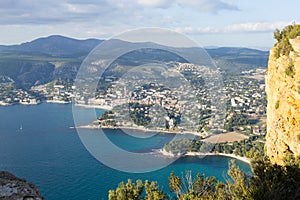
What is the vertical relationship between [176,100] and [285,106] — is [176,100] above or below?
below

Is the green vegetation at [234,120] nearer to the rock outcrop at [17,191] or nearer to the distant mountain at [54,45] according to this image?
the rock outcrop at [17,191]

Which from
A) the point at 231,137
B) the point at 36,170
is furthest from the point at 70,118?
the point at 231,137

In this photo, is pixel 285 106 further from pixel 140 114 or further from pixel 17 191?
pixel 140 114

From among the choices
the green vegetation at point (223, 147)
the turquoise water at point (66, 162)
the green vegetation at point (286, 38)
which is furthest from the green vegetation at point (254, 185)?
the green vegetation at point (223, 147)

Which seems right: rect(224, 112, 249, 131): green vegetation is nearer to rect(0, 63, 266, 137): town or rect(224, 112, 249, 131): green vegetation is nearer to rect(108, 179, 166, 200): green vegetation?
rect(0, 63, 266, 137): town

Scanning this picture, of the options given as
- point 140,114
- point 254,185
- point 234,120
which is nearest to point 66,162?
point 140,114

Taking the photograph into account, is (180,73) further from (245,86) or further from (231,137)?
(245,86)

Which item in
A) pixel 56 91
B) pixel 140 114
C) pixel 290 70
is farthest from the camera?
pixel 56 91
